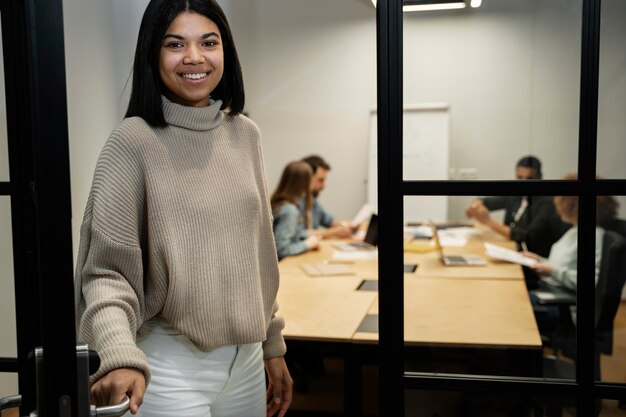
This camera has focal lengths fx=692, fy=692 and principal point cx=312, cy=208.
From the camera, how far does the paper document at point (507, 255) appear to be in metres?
1.68

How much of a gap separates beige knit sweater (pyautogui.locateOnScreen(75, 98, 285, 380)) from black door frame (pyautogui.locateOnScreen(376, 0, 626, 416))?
0.27 metres

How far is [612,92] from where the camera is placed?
1.37 m

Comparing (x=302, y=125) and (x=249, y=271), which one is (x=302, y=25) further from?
(x=249, y=271)

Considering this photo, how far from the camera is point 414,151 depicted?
141 cm

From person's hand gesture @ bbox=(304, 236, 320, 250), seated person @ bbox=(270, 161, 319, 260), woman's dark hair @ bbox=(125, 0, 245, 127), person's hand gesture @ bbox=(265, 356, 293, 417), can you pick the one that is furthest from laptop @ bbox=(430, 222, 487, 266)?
person's hand gesture @ bbox=(304, 236, 320, 250)

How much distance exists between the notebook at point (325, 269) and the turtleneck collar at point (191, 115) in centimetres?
249

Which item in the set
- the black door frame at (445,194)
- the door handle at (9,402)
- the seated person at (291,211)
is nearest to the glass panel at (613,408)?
the black door frame at (445,194)

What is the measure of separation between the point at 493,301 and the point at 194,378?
70 cm

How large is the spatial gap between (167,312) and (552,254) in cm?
86

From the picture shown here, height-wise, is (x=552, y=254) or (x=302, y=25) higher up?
(x=302, y=25)

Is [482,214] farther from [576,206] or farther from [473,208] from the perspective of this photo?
[576,206]

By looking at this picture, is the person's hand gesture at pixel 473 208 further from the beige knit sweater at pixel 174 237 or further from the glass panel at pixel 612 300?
the beige knit sweater at pixel 174 237

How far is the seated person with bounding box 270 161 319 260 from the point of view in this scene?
441cm

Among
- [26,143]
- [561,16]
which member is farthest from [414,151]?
[26,143]
